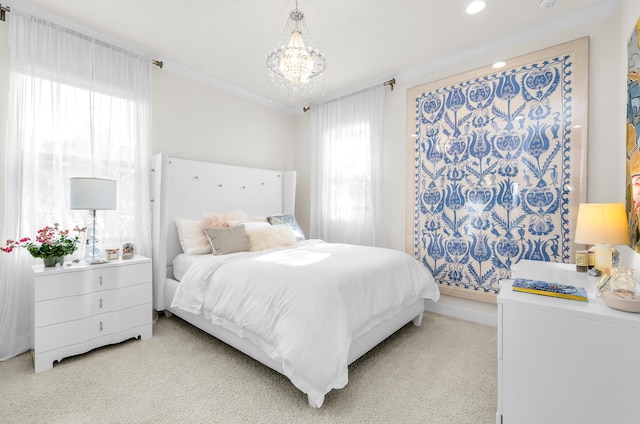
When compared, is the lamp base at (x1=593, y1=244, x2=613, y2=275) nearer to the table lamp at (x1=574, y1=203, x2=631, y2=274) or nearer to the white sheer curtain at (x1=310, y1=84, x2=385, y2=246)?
the table lamp at (x1=574, y1=203, x2=631, y2=274)

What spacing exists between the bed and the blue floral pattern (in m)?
0.66

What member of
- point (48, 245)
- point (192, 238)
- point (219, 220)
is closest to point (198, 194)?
point (219, 220)

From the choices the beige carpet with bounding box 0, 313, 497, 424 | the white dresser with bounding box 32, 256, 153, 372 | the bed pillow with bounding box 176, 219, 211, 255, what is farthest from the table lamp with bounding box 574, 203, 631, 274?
the white dresser with bounding box 32, 256, 153, 372

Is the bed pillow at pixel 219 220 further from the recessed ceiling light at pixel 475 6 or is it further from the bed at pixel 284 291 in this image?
the recessed ceiling light at pixel 475 6

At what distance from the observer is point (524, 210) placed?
2.72 metres

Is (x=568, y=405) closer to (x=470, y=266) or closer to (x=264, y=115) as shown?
(x=470, y=266)

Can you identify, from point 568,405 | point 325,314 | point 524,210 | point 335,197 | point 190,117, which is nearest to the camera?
point 568,405

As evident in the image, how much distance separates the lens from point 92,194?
2287 millimetres

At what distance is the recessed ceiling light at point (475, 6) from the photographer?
7.58ft

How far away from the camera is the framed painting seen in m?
1.53

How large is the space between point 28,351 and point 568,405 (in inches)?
142

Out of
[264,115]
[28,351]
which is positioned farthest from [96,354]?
[264,115]

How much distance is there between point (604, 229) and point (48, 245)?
377 cm

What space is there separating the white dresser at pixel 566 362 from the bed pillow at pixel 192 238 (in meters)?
2.71
